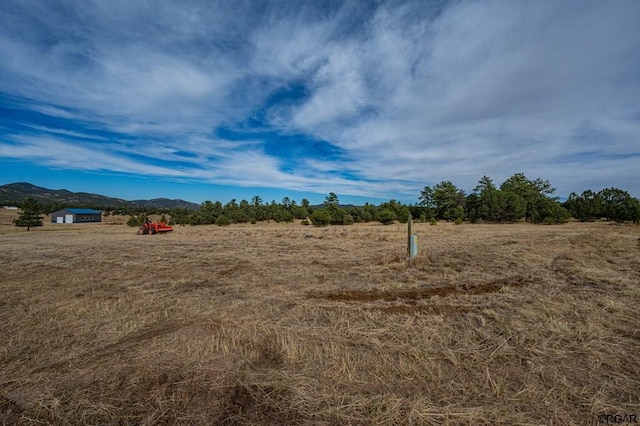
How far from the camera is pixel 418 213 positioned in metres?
54.2

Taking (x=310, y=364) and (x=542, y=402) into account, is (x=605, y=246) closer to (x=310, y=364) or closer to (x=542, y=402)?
(x=542, y=402)

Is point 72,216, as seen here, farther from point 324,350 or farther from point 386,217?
point 324,350

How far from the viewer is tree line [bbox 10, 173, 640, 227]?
125ft

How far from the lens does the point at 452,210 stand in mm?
50531

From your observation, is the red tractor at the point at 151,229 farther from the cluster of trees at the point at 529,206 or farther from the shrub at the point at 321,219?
the cluster of trees at the point at 529,206

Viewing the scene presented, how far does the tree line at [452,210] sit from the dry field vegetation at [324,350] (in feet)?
86.7

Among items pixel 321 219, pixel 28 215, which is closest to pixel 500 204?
pixel 321 219

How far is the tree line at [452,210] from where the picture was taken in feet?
125

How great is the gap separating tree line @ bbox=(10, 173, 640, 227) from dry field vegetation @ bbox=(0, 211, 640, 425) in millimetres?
26426

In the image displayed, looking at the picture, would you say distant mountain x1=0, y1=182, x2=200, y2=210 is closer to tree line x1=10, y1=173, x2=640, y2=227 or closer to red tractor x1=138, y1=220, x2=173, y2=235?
tree line x1=10, y1=173, x2=640, y2=227

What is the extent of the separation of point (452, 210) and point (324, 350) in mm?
52313

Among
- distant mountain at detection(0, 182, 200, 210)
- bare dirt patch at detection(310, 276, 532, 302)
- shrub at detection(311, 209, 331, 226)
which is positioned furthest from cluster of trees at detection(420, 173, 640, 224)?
distant mountain at detection(0, 182, 200, 210)

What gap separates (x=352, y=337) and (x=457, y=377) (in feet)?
4.90

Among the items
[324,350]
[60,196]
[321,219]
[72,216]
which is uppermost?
[60,196]
